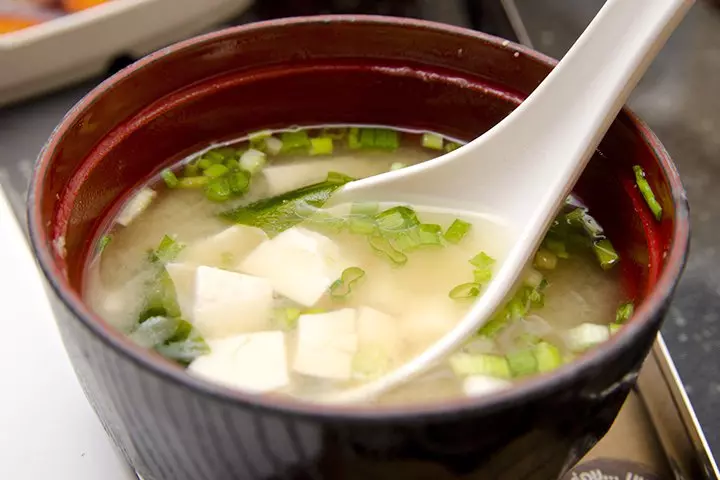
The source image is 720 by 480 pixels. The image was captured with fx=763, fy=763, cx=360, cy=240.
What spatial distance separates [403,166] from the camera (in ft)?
4.02

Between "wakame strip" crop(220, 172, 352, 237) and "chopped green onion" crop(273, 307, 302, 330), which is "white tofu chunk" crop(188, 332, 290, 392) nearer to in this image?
"chopped green onion" crop(273, 307, 302, 330)

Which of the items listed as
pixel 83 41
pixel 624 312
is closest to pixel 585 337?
pixel 624 312

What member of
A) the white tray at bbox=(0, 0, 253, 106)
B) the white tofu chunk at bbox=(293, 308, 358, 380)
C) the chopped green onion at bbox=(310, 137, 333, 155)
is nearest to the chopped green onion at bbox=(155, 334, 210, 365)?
the white tofu chunk at bbox=(293, 308, 358, 380)

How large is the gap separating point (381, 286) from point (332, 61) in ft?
1.15

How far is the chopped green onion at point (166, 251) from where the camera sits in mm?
1056

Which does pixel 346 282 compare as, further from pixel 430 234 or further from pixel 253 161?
pixel 253 161

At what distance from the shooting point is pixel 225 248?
1.06 meters

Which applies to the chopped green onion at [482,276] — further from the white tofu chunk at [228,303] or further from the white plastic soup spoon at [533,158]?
the white tofu chunk at [228,303]

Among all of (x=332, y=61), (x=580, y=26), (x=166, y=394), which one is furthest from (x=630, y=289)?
(x=580, y=26)

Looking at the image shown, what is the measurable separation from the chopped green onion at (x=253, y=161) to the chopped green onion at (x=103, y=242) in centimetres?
24

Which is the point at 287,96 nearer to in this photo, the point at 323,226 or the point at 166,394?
the point at 323,226

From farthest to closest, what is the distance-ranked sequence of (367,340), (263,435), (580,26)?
(580,26)
(367,340)
(263,435)

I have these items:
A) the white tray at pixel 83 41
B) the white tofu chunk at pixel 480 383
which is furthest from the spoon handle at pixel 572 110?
the white tray at pixel 83 41

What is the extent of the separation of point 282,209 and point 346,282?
0.59 feet
